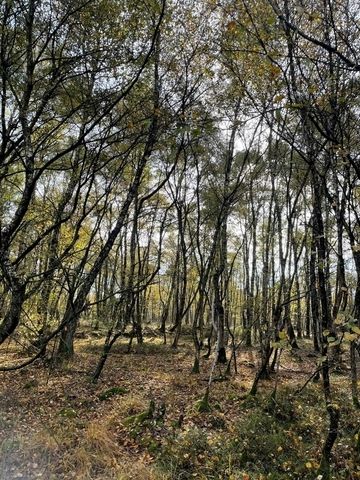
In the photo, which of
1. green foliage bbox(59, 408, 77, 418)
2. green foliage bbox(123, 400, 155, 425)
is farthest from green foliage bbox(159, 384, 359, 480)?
green foliage bbox(59, 408, 77, 418)

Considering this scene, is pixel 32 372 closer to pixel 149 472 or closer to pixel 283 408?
pixel 149 472

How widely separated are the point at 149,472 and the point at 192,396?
266 centimetres

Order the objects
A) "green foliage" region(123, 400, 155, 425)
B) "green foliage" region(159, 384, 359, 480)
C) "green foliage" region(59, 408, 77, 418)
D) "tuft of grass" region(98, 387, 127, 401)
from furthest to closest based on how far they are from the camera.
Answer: "tuft of grass" region(98, 387, 127, 401) → "green foliage" region(59, 408, 77, 418) → "green foliage" region(123, 400, 155, 425) → "green foliage" region(159, 384, 359, 480)

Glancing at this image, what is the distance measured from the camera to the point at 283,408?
5.48 metres

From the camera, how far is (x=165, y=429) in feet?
16.0

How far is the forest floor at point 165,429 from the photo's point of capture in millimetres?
3922

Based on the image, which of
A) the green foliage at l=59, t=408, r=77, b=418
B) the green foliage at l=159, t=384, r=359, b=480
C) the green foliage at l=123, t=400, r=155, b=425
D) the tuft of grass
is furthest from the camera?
the tuft of grass

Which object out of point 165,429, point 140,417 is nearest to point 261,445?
point 165,429

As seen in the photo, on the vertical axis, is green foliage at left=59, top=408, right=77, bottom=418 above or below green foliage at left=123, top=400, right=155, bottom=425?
below

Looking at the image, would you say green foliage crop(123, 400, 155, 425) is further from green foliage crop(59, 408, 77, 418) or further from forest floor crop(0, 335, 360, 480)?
green foliage crop(59, 408, 77, 418)

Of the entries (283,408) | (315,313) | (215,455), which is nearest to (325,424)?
(283,408)

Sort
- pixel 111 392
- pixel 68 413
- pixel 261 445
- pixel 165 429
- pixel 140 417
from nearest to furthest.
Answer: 1. pixel 261 445
2. pixel 165 429
3. pixel 140 417
4. pixel 68 413
5. pixel 111 392

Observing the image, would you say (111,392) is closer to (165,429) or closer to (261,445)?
(165,429)

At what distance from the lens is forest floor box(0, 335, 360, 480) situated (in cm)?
392
